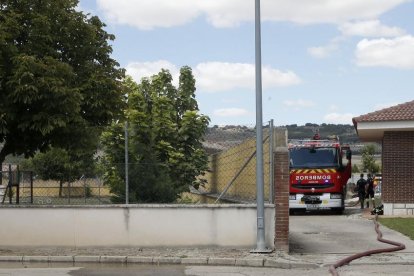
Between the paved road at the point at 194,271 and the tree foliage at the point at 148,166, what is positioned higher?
the tree foliage at the point at 148,166

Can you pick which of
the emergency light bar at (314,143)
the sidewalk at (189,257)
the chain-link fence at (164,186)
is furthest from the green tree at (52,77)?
the emergency light bar at (314,143)

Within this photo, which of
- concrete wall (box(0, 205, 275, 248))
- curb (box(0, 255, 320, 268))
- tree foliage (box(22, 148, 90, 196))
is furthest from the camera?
tree foliage (box(22, 148, 90, 196))

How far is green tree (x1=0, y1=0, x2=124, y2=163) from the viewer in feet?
47.1

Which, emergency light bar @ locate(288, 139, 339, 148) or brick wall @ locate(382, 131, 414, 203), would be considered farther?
emergency light bar @ locate(288, 139, 339, 148)

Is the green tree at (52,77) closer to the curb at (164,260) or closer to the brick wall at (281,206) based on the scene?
the curb at (164,260)

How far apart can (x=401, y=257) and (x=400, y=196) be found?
37.9 ft

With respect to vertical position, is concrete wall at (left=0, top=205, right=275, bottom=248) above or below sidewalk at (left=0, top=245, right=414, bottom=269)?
above

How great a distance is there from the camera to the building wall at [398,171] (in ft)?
81.4

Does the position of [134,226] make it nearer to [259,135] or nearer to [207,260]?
[207,260]

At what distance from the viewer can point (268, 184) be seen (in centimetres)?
1530

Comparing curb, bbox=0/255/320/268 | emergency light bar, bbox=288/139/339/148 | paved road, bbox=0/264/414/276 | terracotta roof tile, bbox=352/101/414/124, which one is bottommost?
paved road, bbox=0/264/414/276

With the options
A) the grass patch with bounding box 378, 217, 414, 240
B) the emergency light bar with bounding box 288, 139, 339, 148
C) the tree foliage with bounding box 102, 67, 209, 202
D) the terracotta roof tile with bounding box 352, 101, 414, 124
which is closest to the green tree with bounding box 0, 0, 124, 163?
the tree foliage with bounding box 102, 67, 209, 202

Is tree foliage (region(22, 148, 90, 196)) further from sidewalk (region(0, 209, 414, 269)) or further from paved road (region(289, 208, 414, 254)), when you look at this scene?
paved road (region(289, 208, 414, 254))

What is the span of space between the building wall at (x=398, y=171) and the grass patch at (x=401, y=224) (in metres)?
1.70
